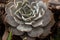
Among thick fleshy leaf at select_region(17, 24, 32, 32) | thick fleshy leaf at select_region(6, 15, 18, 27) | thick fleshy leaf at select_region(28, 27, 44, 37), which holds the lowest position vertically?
thick fleshy leaf at select_region(28, 27, 44, 37)

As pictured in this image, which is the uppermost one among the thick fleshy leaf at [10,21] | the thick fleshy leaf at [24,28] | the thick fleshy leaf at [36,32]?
the thick fleshy leaf at [10,21]

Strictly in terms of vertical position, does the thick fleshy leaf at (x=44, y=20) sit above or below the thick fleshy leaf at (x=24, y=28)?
above

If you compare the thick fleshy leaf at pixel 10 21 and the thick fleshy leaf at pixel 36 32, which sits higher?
the thick fleshy leaf at pixel 10 21

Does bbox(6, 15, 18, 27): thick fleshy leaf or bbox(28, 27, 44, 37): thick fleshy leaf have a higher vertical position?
bbox(6, 15, 18, 27): thick fleshy leaf

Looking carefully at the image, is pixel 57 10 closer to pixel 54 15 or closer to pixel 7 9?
pixel 54 15

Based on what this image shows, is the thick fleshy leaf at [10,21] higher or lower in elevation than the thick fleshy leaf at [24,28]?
higher

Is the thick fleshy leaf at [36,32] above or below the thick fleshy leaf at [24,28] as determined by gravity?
below

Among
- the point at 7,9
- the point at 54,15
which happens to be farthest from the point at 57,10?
the point at 7,9

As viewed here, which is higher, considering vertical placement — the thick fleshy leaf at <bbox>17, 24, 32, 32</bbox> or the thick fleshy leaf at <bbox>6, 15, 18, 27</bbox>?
the thick fleshy leaf at <bbox>6, 15, 18, 27</bbox>
